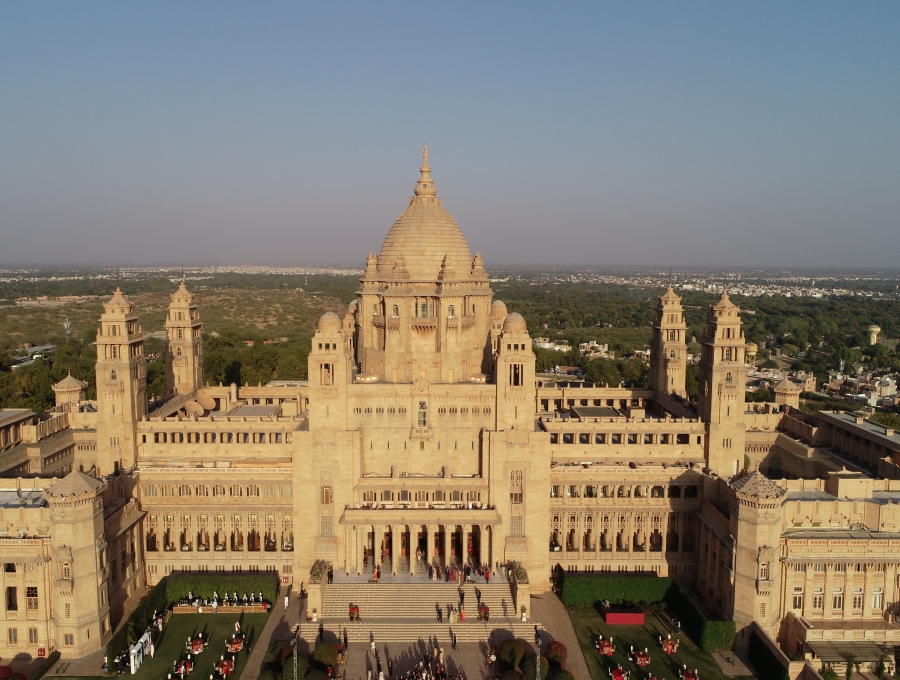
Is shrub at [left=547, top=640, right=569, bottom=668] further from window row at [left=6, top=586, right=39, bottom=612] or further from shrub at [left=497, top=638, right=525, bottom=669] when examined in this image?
window row at [left=6, top=586, right=39, bottom=612]

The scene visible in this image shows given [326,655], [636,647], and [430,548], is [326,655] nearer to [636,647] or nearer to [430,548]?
[430,548]

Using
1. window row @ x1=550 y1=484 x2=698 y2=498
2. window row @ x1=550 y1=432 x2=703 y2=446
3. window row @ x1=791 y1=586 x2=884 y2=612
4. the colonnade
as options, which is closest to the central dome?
window row @ x1=550 y1=432 x2=703 y2=446

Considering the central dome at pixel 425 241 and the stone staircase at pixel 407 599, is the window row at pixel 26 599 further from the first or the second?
the central dome at pixel 425 241

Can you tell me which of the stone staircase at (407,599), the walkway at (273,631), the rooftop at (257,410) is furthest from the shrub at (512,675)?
the rooftop at (257,410)

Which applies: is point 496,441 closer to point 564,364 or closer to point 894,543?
point 894,543

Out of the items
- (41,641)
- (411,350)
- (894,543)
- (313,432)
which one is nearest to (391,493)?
(313,432)

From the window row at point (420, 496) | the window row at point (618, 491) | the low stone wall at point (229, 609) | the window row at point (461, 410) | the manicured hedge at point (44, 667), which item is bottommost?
the low stone wall at point (229, 609)
